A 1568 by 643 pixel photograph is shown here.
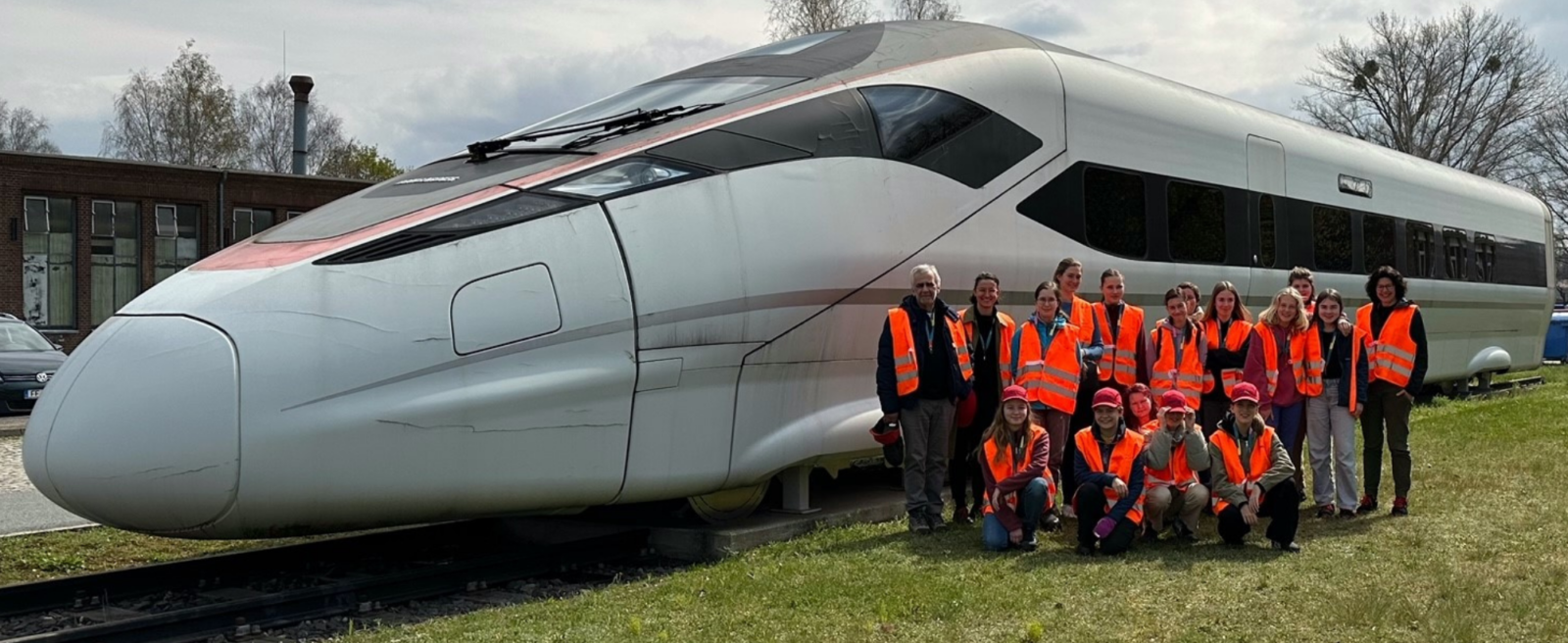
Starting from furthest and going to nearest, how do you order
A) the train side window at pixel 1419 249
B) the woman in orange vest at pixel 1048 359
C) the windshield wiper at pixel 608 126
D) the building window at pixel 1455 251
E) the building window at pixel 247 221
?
the building window at pixel 247 221 → the building window at pixel 1455 251 → the train side window at pixel 1419 249 → the woman in orange vest at pixel 1048 359 → the windshield wiper at pixel 608 126

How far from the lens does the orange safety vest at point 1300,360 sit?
28.1ft

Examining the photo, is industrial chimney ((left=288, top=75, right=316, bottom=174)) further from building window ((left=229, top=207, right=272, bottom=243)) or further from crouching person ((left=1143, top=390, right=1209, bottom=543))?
crouching person ((left=1143, top=390, right=1209, bottom=543))

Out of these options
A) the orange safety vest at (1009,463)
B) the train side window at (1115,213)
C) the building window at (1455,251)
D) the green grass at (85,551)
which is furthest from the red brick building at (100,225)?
the orange safety vest at (1009,463)

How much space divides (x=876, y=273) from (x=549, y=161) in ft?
6.92

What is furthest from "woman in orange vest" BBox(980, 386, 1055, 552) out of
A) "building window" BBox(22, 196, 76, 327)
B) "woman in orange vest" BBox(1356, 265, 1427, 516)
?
"building window" BBox(22, 196, 76, 327)

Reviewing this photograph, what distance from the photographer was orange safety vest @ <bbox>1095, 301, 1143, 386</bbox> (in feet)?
28.6

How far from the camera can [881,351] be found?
7.82 m

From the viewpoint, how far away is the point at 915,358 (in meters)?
7.80

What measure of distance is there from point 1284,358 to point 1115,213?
6.31ft

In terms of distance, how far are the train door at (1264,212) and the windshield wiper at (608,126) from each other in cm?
591

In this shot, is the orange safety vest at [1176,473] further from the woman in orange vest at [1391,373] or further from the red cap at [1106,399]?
the woman in orange vest at [1391,373]

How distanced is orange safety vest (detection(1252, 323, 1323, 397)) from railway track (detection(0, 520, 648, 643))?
4.07m

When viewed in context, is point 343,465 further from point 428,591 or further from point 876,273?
point 876,273

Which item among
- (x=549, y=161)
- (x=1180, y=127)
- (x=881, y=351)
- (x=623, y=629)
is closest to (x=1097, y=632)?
(x=623, y=629)
